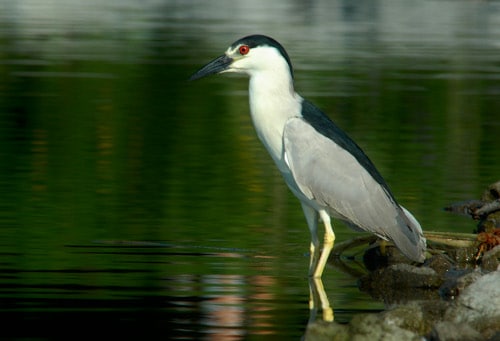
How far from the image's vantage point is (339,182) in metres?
11.1

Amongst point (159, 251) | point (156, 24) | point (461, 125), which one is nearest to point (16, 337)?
point (159, 251)

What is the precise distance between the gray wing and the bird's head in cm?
54

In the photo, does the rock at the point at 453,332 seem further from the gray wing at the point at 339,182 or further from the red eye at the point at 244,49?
the red eye at the point at 244,49

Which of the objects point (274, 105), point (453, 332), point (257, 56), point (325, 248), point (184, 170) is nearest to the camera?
point (453, 332)

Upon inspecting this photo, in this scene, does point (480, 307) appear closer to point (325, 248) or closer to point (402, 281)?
point (402, 281)

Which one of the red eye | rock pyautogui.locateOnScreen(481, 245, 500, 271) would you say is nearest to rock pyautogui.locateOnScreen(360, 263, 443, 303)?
rock pyautogui.locateOnScreen(481, 245, 500, 271)

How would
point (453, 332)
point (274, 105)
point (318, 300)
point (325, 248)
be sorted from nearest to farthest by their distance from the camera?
point (453, 332), point (318, 300), point (325, 248), point (274, 105)

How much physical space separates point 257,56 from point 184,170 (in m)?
5.07

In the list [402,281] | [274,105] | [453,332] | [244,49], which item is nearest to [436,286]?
[402,281]

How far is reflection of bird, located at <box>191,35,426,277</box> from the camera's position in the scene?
36.4 feet

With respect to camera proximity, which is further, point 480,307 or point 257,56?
point 257,56

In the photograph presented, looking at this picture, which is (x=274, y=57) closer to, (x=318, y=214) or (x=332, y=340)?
(x=318, y=214)

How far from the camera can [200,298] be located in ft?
33.4

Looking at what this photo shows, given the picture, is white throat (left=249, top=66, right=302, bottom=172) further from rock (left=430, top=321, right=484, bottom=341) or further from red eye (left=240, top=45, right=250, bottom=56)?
rock (left=430, top=321, right=484, bottom=341)
